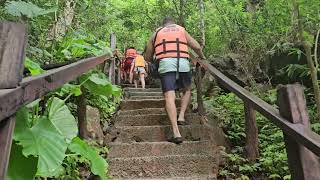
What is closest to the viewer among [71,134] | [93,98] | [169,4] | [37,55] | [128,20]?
[71,134]

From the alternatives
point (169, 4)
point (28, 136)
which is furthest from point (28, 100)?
point (169, 4)

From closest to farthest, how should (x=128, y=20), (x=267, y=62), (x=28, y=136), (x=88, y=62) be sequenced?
1. (x=28, y=136)
2. (x=88, y=62)
3. (x=267, y=62)
4. (x=128, y=20)

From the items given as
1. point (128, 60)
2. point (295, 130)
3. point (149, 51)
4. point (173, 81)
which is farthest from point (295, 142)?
point (128, 60)

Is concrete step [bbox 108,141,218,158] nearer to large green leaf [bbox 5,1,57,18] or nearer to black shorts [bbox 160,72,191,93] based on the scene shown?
black shorts [bbox 160,72,191,93]

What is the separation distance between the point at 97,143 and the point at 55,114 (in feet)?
6.93

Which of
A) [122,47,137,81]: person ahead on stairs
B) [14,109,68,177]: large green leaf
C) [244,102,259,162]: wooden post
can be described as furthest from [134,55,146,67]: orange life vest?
[14,109,68,177]: large green leaf

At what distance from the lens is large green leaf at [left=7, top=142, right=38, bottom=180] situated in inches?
84.5

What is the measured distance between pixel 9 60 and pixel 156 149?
3522 millimetres

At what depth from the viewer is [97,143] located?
506 centimetres

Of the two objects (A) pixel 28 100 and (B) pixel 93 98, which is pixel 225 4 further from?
(A) pixel 28 100

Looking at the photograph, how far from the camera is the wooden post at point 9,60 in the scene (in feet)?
4.39

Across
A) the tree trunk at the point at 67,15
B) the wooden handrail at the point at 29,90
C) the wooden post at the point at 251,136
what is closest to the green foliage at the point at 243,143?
the wooden post at the point at 251,136

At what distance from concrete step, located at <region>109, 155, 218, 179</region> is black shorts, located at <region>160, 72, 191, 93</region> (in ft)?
3.80

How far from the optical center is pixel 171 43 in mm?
5355
